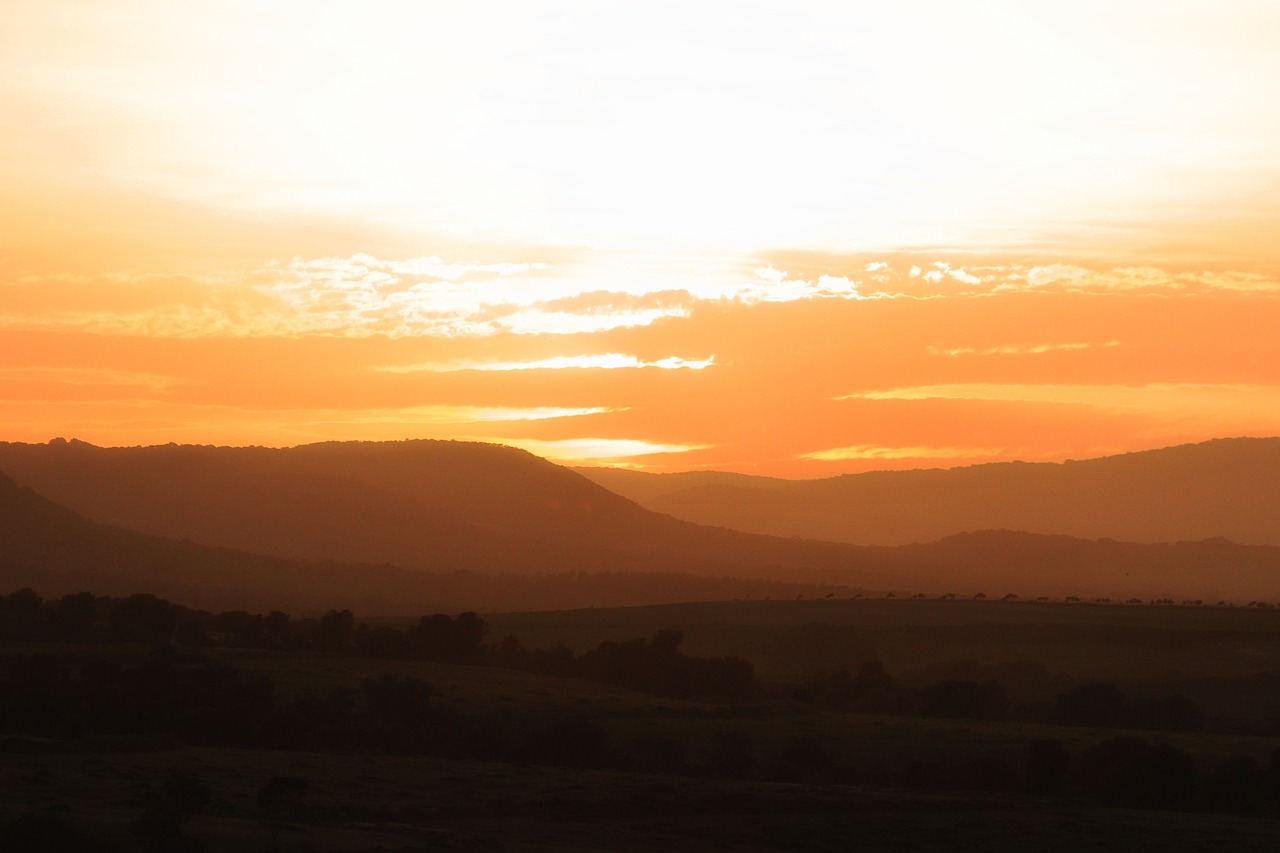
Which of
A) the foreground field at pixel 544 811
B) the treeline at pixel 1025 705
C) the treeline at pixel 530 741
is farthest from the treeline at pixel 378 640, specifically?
the foreground field at pixel 544 811

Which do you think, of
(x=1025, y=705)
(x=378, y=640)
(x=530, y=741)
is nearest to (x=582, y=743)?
(x=530, y=741)

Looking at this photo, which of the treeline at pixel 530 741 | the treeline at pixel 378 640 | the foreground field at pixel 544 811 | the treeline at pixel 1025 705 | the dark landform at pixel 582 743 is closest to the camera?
the foreground field at pixel 544 811

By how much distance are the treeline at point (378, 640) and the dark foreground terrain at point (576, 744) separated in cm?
22

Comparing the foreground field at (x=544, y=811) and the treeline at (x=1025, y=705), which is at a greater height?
the foreground field at (x=544, y=811)

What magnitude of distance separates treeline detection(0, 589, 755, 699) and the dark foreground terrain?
0.22 m

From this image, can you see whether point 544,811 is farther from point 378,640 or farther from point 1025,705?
point 378,640

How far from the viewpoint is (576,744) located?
6184 cm

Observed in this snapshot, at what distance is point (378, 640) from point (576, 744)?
35.5 meters

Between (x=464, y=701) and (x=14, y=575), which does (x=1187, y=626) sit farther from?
(x=14, y=575)

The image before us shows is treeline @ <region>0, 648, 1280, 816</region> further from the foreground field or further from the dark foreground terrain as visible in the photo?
the foreground field

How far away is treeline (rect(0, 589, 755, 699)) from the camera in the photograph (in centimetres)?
8988

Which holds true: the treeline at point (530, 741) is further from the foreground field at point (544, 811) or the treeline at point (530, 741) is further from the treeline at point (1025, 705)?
the treeline at point (1025, 705)

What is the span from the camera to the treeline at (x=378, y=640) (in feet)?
295

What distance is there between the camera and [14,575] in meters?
187
